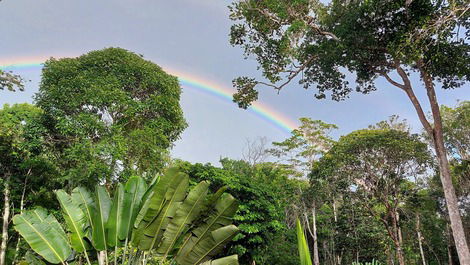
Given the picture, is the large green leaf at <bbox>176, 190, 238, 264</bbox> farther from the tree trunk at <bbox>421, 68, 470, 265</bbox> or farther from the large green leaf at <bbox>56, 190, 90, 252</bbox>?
the tree trunk at <bbox>421, 68, 470, 265</bbox>

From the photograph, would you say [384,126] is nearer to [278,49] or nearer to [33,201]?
[278,49]

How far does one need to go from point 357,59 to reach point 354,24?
1.32 meters

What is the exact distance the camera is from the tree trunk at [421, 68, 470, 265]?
745cm

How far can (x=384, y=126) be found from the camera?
21422mm

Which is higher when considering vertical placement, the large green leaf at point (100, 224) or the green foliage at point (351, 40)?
the green foliage at point (351, 40)

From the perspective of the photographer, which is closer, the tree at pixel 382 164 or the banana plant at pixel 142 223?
the banana plant at pixel 142 223

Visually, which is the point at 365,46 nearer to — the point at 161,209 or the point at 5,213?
the point at 161,209

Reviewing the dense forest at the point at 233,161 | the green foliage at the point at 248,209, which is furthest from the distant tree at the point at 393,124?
the green foliage at the point at 248,209

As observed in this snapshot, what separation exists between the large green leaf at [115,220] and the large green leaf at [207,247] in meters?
1.12

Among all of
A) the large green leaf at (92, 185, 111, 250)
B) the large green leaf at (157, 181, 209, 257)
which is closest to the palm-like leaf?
the large green leaf at (157, 181, 209, 257)

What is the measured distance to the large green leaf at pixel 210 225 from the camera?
5.47 m

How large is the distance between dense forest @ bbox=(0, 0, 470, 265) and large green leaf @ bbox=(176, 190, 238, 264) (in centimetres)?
2

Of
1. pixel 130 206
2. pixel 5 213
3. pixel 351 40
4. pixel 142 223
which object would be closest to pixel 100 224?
pixel 130 206

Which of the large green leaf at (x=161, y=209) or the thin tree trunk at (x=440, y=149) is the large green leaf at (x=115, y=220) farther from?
the thin tree trunk at (x=440, y=149)
